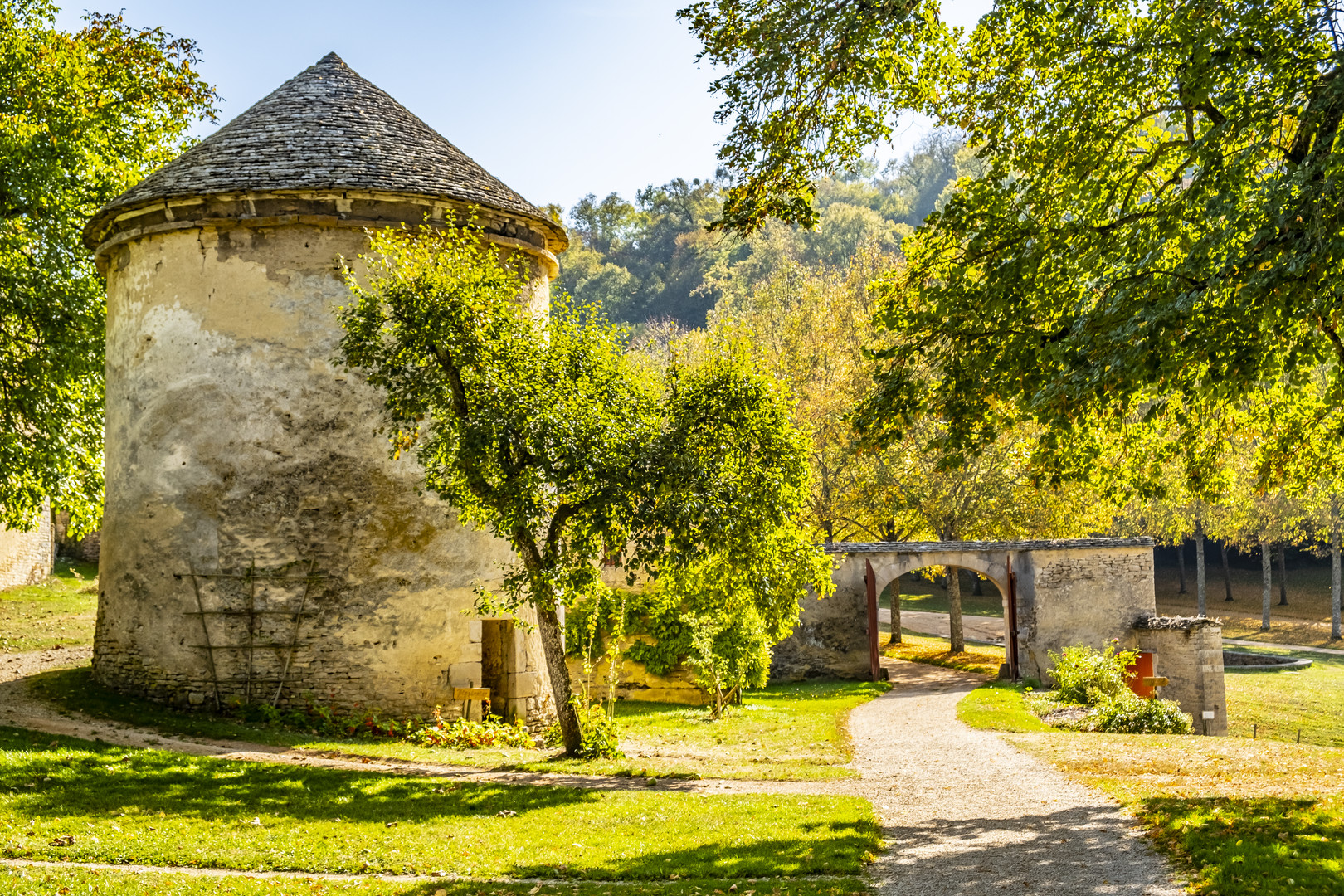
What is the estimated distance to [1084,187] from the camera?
9.45 m

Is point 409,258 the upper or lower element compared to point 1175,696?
upper

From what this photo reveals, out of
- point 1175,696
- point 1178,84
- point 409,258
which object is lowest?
point 1175,696

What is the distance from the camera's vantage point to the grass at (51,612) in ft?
61.6

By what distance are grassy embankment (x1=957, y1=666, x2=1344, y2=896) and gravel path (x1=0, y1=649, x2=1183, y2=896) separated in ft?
0.94

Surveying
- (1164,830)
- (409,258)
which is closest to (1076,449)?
(1164,830)

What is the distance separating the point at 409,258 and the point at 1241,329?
8.28 m

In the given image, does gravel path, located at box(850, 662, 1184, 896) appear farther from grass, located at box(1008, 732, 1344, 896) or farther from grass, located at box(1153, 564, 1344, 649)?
grass, located at box(1153, 564, 1344, 649)

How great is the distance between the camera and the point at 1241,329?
304 inches

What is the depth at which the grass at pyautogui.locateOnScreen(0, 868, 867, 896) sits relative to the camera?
6398mm

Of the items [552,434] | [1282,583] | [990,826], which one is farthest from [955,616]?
[1282,583]

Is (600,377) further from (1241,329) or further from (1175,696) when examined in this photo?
(1175,696)

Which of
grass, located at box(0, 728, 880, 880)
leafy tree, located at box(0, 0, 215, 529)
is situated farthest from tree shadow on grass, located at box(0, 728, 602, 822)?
leafy tree, located at box(0, 0, 215, 529)

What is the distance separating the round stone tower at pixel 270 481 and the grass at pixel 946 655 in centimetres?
1638

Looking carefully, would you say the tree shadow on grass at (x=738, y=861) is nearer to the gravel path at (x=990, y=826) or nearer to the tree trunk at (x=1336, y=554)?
the gravel path at (x=990, y=826)
